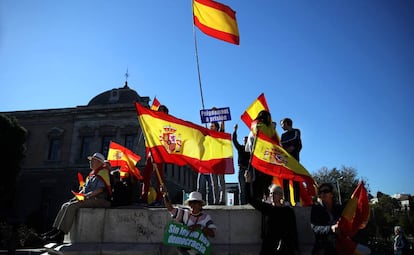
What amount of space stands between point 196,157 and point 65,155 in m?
29.4

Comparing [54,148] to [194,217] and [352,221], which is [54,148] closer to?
[194,217]

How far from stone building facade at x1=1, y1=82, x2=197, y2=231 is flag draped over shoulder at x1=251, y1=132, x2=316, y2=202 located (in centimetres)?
2413

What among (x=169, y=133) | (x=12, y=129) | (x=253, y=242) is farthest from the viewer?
(x=12, y=129)

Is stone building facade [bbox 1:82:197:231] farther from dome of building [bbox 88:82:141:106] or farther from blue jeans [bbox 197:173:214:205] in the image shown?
blue jeans [bbox 197:173:214:205]

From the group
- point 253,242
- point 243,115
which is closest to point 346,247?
point 253,242

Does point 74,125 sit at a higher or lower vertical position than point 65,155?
higher

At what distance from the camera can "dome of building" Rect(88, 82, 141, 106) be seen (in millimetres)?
33281

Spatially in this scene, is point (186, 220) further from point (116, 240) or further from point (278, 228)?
point (116, 240)

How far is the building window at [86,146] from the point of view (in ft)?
104

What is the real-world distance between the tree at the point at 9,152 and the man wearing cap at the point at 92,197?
2486 centimetres

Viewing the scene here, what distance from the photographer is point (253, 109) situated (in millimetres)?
7574

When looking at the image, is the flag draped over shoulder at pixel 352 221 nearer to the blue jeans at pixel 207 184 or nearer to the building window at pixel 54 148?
the blue jeans at pixel 207 184

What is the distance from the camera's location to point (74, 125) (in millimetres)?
→ 32719

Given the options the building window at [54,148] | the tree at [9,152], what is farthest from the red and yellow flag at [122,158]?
the building window at [54,148]
